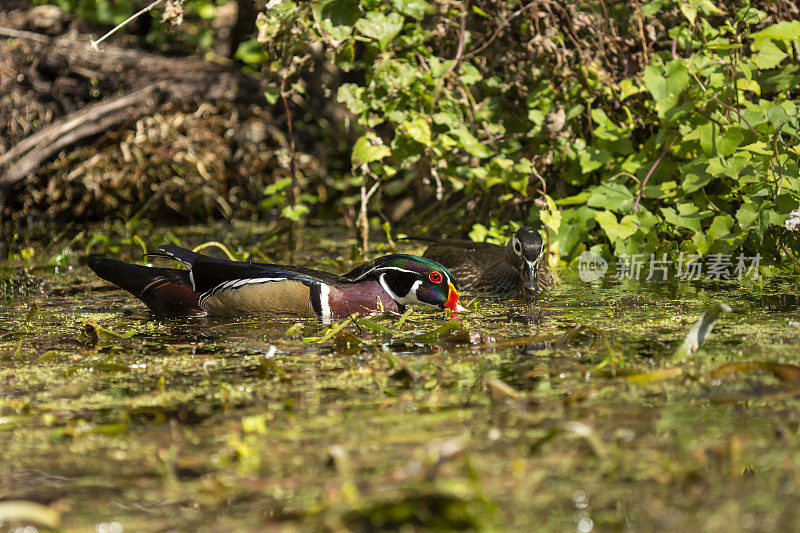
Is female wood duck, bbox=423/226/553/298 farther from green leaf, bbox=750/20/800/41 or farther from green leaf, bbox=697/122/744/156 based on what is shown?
green leaf, bbox=750/20/800/41

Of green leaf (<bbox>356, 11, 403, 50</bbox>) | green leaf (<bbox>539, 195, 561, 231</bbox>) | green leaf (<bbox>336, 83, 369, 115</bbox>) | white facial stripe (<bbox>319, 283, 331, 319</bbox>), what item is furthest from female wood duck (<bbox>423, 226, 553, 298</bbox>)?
green leaf (<bbox>356, 11, 403, 50</bbox>)

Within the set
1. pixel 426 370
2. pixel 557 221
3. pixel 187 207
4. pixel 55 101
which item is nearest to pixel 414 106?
pixel 557 221

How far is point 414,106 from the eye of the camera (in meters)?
5.57

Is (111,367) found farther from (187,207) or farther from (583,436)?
(187,207)

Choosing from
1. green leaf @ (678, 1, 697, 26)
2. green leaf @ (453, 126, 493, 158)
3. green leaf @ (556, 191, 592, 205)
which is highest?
green leaf @ (678, 1, 697, 26)

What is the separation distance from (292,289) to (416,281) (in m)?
0.58

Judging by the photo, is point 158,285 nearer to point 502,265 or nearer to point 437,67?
point 502,265

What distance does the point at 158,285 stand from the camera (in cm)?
449

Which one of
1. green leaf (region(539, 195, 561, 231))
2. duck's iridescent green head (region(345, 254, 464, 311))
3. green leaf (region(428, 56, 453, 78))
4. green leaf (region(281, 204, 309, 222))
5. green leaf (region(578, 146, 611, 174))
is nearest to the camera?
duck's iridescent green head (region(345, 254, 464, 311))

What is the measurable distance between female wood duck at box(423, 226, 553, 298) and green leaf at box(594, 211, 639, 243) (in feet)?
1.30

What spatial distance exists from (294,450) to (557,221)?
128 inches

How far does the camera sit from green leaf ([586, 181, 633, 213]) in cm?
524

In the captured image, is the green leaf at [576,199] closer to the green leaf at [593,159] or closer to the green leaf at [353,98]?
the green leaf at [593,159]

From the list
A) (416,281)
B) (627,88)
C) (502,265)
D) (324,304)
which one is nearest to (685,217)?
(627,88)
